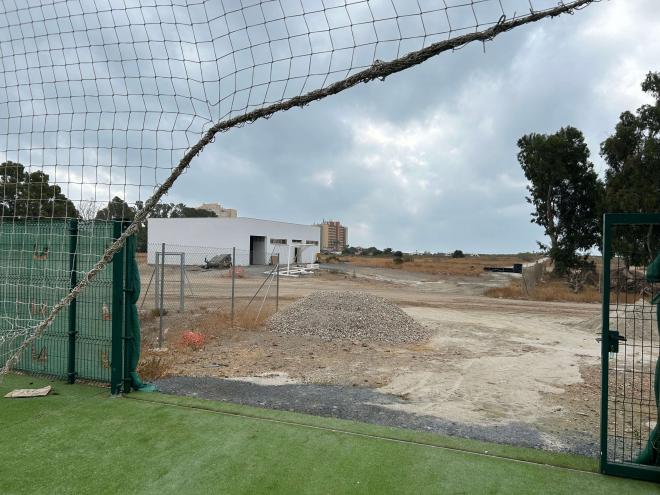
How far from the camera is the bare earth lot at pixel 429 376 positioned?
5.30 metres

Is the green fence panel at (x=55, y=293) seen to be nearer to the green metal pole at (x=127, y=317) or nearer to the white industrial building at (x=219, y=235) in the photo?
the green metal pole at (x=127, y=317)

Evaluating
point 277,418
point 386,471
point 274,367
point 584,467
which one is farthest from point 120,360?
point 584,467

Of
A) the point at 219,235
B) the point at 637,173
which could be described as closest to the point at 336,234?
the point at 219,235

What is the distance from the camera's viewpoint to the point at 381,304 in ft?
42.1

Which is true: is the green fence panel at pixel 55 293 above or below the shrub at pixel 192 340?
above

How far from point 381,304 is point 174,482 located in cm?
974

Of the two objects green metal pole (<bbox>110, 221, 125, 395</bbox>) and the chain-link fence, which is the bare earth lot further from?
green metal pole (<bbox>110, 221, 125, 395</bbox>)

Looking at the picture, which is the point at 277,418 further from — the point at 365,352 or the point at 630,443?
the point at 365,352

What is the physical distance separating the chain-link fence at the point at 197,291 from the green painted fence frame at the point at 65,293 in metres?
2.64

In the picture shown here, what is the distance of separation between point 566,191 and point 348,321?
2193 centimetres

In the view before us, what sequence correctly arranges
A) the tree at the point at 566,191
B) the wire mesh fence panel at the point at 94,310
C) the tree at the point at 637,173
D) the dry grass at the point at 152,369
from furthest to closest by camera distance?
1. the tree at the point at 566,191
2. the tree at the point at 637,173
3. the dry grass at the point at 152,369
4. the wire mesh fence panel at the point at 94,310

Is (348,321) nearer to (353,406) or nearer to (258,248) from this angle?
(353,406)

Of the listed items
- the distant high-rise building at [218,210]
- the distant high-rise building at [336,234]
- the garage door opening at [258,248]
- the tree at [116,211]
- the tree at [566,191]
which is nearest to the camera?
the tree at [116,211]

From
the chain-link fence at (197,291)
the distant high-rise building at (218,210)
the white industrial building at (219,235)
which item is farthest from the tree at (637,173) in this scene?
the distant high-rise building at (218,210)
